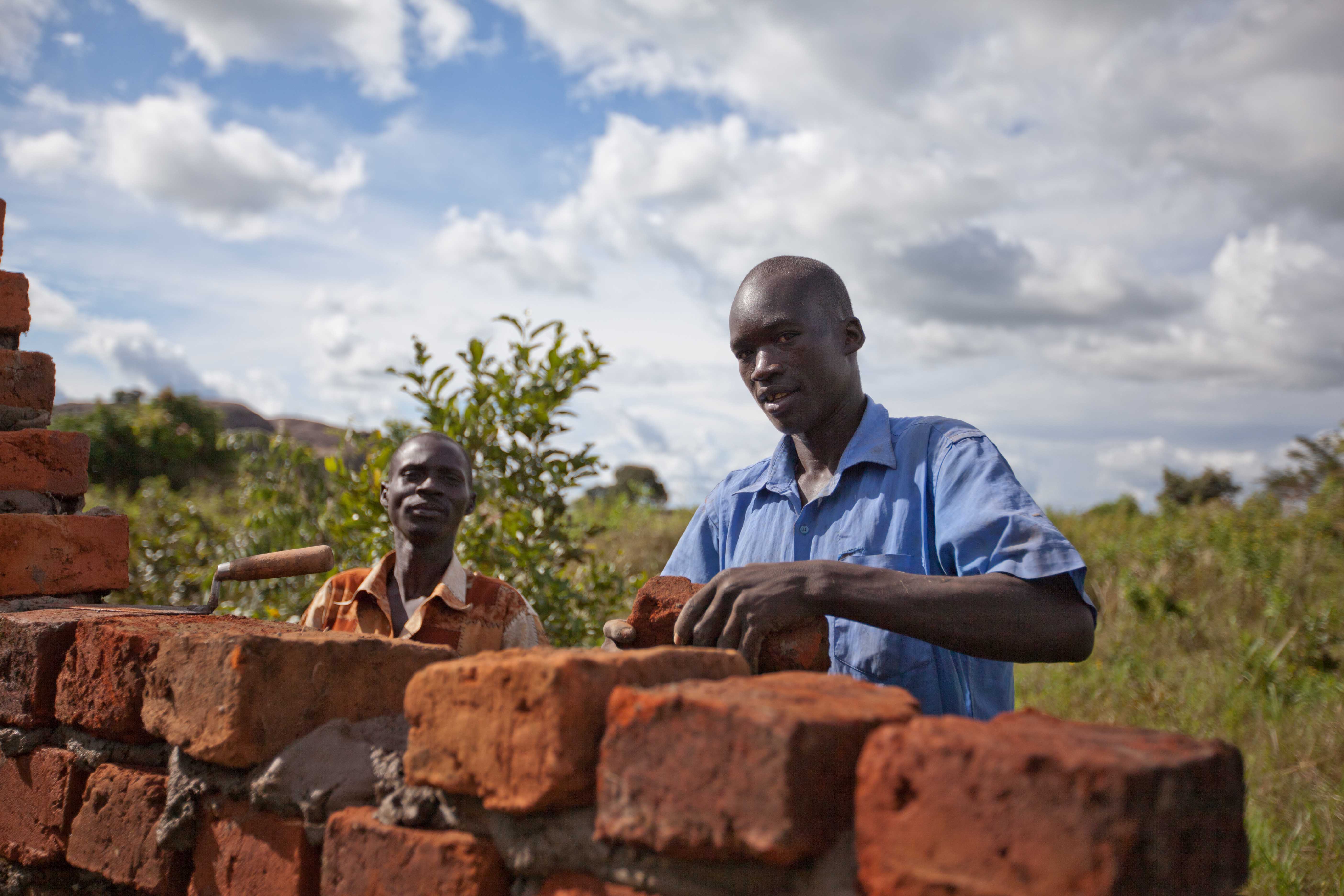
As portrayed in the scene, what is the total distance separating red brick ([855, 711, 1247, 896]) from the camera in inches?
36.6

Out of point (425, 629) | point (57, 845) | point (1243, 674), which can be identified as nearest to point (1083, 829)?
point (57, 845)

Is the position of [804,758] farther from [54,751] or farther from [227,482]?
[227,482]

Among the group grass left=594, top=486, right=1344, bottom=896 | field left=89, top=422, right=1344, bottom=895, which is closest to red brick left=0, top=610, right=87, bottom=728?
field left=89, top=422, right=1344, bottom=895

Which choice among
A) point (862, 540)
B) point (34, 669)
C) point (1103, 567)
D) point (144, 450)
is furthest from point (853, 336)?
point (144, 450)

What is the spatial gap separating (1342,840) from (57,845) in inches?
182

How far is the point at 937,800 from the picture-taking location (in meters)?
1.02

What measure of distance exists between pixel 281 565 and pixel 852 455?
54.6 inches

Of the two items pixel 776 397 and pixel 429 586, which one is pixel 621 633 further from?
pixel 429 586

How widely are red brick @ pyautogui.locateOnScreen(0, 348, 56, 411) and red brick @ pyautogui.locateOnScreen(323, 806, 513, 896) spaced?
214 centimetres

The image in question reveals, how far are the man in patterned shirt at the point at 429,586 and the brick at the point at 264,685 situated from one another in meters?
1.15

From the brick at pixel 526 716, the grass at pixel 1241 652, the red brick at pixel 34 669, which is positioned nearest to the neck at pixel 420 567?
the red brick at pixel 34 669

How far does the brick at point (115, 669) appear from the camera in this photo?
1904 mm

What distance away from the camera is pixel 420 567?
316cm

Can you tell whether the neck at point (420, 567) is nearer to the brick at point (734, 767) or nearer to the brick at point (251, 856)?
the brick at point (251, 856)
